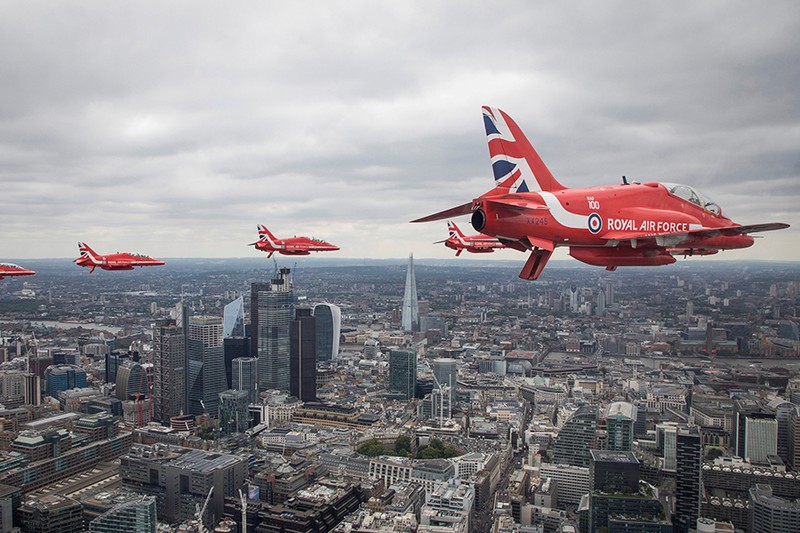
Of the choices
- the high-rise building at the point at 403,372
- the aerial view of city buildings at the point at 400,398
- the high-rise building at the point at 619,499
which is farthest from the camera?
the high-rise building at the point at 403,372

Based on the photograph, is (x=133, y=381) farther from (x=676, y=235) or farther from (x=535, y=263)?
(x=676, y=235)

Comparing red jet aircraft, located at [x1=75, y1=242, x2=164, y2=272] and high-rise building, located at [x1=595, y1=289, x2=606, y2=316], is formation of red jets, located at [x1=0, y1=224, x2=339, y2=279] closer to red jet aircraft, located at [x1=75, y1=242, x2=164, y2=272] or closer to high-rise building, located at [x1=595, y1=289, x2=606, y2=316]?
red jet aircraft, located at [x1=75, y1=242, x2=164, y2=272]

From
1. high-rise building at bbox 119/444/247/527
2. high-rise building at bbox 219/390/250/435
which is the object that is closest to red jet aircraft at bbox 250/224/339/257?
high-rise building at bbox 119/444/247/527

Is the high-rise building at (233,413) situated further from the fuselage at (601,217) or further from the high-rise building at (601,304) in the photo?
the fuselage at (601,217)

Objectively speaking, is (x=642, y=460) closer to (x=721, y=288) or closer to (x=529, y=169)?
(x=721, y=288)

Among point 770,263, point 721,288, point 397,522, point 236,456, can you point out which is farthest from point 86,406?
point 770,263

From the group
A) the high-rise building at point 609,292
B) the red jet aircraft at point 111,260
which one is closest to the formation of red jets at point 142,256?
the red jet aircraft at point 111,260

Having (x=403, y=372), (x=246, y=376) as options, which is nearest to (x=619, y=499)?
(x=403, y=372)
